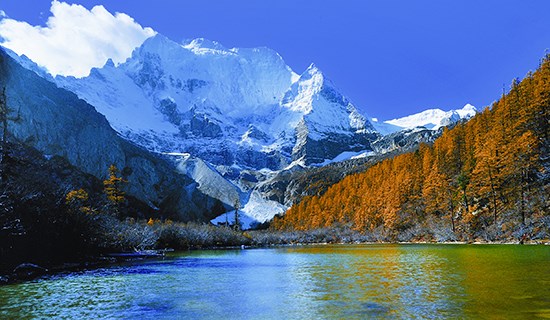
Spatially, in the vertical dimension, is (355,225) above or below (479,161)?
below

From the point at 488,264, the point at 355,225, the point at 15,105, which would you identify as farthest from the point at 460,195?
the point at 15,105

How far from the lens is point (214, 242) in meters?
93.9

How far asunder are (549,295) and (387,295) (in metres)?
6.12

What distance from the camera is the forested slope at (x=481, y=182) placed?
57.3 meters

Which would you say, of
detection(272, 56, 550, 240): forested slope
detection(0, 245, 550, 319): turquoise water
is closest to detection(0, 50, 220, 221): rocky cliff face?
detection(0, 245, 550, 319): turquoise water

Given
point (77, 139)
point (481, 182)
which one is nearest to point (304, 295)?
point (481, 182)

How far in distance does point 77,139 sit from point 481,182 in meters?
130

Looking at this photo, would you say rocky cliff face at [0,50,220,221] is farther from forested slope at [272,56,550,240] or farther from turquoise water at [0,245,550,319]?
forested slope at [272,56,550,240]

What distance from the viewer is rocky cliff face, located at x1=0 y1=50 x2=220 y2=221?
121250 mm

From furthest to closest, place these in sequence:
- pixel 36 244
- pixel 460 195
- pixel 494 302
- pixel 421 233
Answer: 1. pixel 421 233
2. pixel 460 195
3. pixel 36 244
4. pixel 494 302

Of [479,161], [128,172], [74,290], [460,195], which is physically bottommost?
[74,290]

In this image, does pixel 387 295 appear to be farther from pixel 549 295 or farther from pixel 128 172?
pixel 128 172

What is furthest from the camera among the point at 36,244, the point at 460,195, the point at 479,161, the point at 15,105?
the point at 15,105

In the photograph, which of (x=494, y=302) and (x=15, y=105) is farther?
(x=15, y=105)
